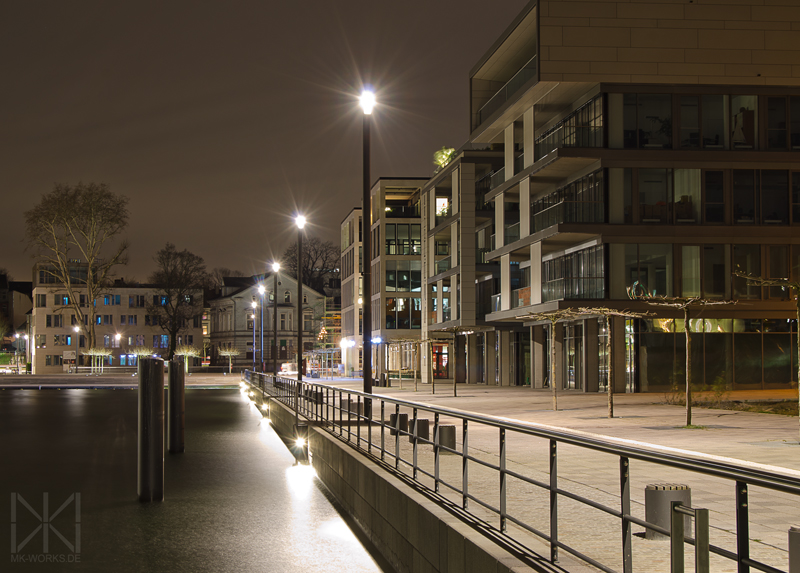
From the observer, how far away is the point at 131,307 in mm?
115000

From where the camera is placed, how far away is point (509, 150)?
44.4m

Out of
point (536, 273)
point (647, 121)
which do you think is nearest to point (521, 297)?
point (536, 273)

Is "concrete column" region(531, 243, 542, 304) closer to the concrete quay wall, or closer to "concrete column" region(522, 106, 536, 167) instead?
"concrete column" region(522, 106, 536, 167)

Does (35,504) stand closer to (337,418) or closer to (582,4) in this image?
(337,418)

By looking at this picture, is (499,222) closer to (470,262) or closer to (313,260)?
(470,262)

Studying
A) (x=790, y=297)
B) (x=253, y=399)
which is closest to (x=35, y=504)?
(x=253, y=399)

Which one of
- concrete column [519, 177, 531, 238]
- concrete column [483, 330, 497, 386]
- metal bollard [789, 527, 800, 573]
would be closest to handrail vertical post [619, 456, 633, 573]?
metal bollard [789, 527, 800, 573]

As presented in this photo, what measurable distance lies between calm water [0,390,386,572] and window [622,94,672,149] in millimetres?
22323

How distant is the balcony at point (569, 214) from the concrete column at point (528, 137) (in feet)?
8.88

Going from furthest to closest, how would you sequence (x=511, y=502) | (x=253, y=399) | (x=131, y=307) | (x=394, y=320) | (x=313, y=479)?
(x=131, y=307) → (x=394, y=320) → (x=253, y=399) → (x=313, y=479) → (x=511, y=502)

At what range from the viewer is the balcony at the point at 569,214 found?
1422 inches

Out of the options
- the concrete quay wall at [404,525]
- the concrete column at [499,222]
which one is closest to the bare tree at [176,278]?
the concrete column at [499,222]

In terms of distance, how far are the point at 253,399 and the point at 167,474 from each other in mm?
26491

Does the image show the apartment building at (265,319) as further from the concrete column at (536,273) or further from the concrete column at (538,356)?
the concrete column at (536,273)
